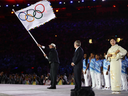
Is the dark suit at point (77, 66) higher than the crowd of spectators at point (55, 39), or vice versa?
the crowd of spectators at point (55, 39)

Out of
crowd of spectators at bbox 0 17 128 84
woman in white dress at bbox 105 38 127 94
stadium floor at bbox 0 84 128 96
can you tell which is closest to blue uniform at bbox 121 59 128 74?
stadium floor at bbox 0 84 128 96

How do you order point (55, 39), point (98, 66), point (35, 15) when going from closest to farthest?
point (98, 66)
point (35, 15)
point (55, 39)

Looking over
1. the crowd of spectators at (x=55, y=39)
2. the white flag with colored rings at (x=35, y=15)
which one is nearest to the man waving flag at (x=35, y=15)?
the white flag with colored rings at (x=35, y=15)

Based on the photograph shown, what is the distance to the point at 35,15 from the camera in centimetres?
800

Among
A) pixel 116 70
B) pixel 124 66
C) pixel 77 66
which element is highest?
pixel 124 66

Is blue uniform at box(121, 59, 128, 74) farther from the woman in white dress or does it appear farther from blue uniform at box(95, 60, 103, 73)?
the woman in white dress

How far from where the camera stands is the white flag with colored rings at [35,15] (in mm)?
7854

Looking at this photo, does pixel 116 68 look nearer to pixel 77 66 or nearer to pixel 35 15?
pixel 77 66

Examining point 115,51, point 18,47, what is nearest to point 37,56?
point 18,47

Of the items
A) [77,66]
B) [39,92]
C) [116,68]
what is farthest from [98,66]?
[39,92]

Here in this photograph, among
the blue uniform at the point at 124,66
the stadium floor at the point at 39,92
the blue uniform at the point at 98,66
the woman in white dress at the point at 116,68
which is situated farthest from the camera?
the blue uniform at the point at 98,66

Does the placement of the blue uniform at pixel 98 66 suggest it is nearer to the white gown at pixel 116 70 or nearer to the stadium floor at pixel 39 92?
the stadium floor at pixel 39 92

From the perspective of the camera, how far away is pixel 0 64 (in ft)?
68.2

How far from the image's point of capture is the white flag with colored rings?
7854mm
